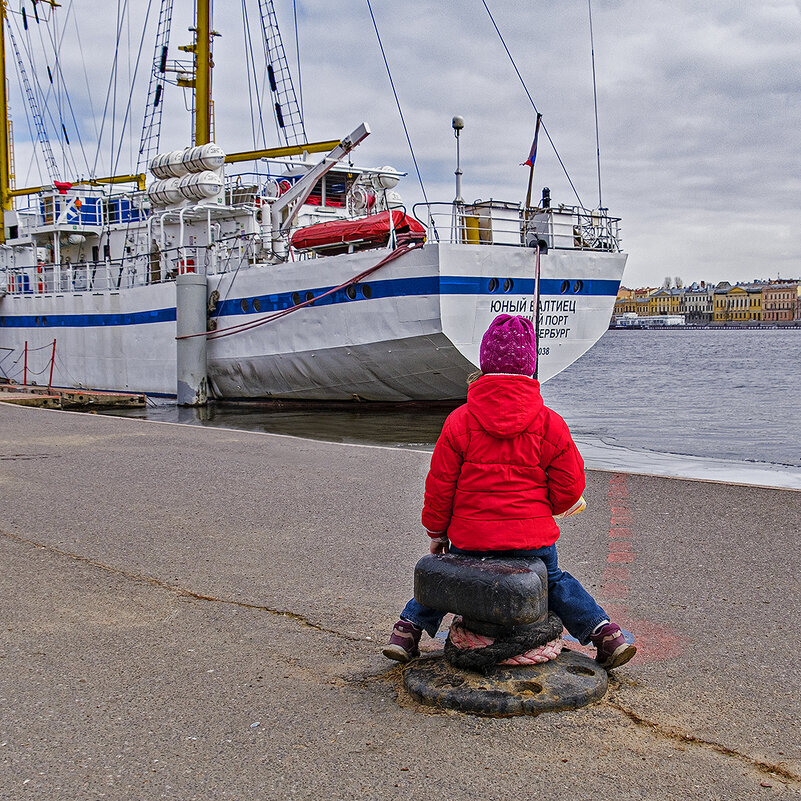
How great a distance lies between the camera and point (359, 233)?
70.8 feet

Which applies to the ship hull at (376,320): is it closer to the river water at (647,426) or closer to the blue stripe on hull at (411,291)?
the blue stripe on hull at (411,291)

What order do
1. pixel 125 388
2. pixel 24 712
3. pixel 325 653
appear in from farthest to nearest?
pixel 125 388
pixel 325 653
pixel 24 712

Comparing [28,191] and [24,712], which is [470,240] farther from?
[28,191]

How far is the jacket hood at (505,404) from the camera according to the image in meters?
4.12

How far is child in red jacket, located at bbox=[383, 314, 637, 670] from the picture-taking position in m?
4.16

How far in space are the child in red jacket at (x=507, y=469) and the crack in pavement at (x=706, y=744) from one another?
A: 1.00 feet

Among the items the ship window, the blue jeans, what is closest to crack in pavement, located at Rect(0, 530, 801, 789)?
the blue jeans

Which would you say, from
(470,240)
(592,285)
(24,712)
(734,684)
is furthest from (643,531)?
(592,285)

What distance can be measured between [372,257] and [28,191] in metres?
22.3

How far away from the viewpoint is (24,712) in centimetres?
402

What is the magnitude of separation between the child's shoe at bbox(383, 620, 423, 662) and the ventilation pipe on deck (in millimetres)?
21263

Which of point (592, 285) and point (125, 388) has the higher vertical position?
point (592, 285)

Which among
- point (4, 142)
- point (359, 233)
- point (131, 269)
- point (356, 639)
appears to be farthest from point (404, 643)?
point (4, 142)

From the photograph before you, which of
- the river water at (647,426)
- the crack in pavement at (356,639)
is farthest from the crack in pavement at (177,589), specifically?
the river water at (647,426)
